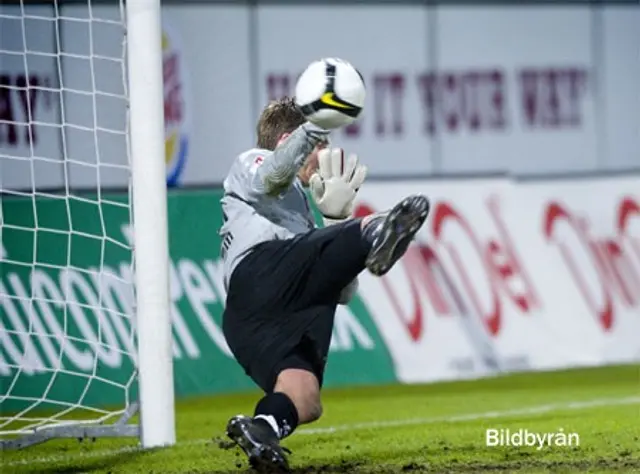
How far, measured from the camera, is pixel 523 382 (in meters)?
11.3

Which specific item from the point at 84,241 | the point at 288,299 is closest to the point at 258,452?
the point at 288,299

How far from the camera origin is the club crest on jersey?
13.8 m

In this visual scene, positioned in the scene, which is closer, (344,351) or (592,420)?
(592,420)

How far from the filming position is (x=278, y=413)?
5.99 metres

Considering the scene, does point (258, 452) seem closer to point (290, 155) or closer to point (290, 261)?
point (290, 261)

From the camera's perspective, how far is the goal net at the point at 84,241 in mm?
7711

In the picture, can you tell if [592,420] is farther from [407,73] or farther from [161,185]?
[407,73]

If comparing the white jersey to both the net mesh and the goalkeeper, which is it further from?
the net mesh

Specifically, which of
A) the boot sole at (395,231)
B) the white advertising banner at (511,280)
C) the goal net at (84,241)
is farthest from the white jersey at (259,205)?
the white advertising banner at (511,280)

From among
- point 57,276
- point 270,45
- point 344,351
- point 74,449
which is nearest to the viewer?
point 74,449

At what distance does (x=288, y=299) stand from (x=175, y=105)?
7.99m

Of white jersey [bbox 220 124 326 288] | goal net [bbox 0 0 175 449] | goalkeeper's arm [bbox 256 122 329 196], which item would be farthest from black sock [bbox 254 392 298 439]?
goal net [bbox 0 0 175 449]

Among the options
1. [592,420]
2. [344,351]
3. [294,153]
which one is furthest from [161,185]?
[344,351]

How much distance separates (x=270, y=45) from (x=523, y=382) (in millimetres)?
5159
